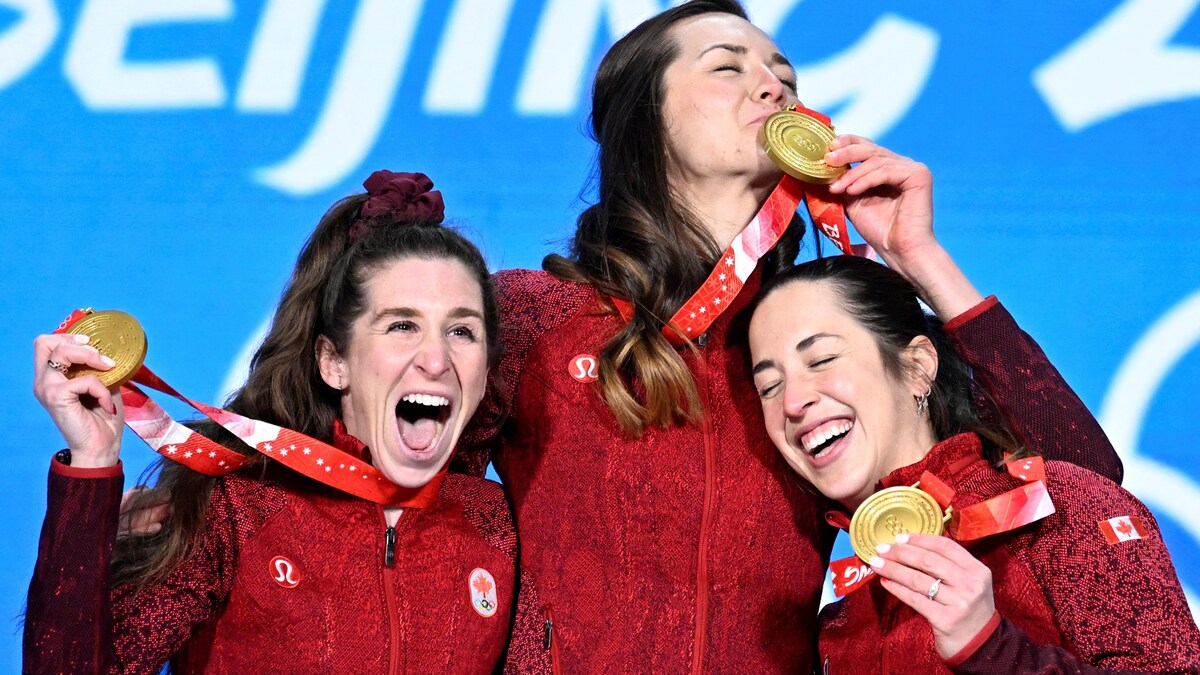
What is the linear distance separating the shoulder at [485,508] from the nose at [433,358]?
11.1 inches

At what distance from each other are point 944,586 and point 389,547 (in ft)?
3.25

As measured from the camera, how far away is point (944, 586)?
79.6 inches

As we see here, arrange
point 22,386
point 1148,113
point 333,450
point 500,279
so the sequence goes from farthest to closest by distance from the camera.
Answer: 1. point 1148,113
2. point 22,386
3. point 500,279
4. point 333,450

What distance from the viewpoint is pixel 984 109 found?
3904mm

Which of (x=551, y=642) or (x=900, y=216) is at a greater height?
(x=900, y=216)

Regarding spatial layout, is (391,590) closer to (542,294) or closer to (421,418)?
(421,418)

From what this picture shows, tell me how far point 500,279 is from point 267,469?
609 mm

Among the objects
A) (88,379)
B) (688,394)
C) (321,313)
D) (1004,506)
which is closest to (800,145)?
(688,394)

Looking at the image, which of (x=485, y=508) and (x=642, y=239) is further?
(x=642, y=239)

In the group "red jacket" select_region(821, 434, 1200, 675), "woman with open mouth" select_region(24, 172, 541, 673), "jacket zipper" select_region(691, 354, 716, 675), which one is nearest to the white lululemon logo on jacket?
"woman with open mouth" select_region(24, 172, 541, 673)

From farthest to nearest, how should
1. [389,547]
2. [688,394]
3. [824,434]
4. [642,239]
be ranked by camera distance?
[642,239] < [688,394] < [389,547] < [824,434]

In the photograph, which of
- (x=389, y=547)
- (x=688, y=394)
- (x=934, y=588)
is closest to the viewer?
(x=934, y=588)

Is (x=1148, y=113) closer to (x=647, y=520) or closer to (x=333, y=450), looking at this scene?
(x=647, y=520)

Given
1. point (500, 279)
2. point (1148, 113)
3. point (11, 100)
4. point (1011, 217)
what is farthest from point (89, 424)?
point (1148, 113)
